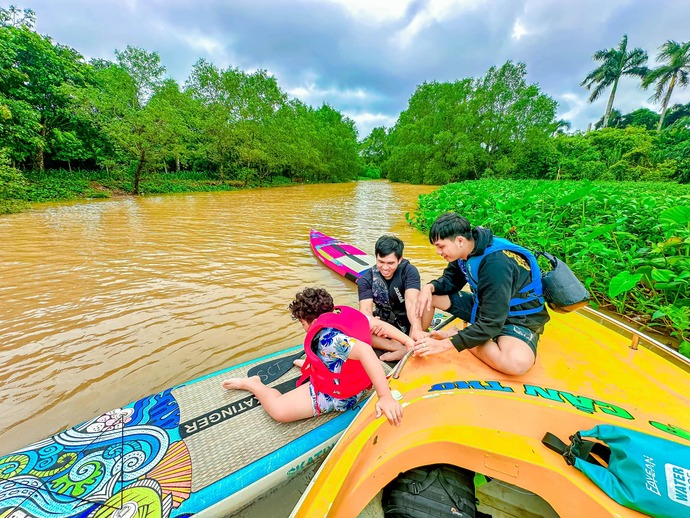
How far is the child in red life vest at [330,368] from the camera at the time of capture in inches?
61.2

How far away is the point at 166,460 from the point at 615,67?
51528mm

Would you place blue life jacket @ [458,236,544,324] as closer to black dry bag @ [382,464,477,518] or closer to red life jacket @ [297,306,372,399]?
red life jacket @ [297,306,372,399]

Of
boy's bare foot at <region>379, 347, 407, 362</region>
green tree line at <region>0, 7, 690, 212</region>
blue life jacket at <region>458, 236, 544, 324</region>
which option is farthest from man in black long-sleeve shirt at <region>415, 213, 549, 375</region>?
green tree line at <region>0, 7, 690, 212</region>

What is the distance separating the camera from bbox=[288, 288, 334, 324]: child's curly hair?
183 cm

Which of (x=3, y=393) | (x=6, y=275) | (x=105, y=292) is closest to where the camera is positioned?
(x=3, y=393)

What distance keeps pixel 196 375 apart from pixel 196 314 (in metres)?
1.22

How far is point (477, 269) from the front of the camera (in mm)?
2027

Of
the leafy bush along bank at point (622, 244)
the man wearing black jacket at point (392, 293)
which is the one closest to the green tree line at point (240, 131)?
the man wearing black jacket at point (392, 293)

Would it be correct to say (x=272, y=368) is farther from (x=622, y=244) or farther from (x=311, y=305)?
(x=622, y=244)

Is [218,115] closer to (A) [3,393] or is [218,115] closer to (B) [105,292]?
(B) [105,292]

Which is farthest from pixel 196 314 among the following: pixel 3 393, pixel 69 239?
pixel 69 239

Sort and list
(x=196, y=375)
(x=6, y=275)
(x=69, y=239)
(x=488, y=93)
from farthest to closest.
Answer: (x=488, y=93) → (x=69, y=239) → (x=6, y=275) → (x=196, y=375)

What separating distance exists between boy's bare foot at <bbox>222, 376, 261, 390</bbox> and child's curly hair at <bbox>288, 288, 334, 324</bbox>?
797 mm

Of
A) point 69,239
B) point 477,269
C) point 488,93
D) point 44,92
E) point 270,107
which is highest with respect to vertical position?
point 488,93
